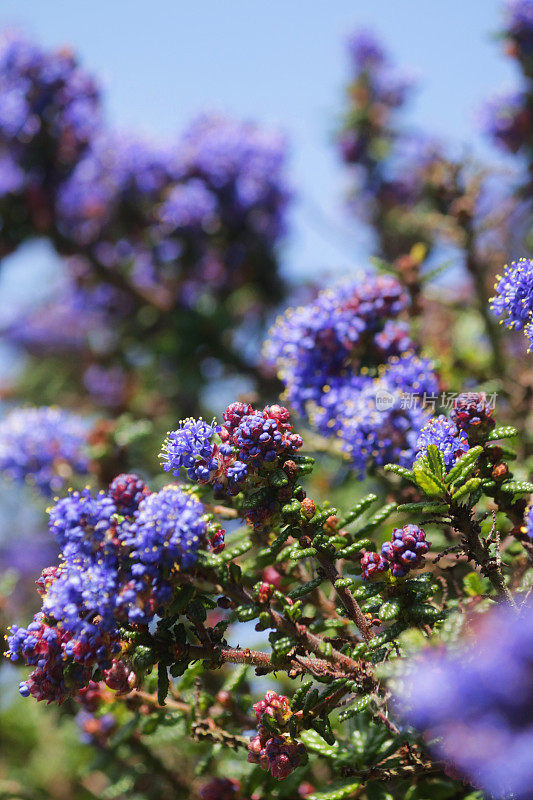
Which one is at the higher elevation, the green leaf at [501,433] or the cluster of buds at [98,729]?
the cluster of buds at [98,729]

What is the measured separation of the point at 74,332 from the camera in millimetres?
8188

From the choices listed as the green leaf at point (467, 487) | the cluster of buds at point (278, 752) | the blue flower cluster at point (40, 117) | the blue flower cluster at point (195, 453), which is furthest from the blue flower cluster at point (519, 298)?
the blue flower cluster at point (40, 117)

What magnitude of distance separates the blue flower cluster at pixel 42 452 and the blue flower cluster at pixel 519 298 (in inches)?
118

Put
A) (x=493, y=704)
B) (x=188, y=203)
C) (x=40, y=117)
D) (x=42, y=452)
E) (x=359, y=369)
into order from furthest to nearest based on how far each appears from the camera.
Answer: (x=188, y=203), (x=40, y=117), (x=42, y=452), (x=359, y=369), (x=493, y=704)

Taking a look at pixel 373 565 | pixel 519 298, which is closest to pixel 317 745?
pixel 373 565

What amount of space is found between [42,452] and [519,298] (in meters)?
3.25

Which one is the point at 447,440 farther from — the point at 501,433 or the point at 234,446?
the point at 234,446

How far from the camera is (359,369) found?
369cm

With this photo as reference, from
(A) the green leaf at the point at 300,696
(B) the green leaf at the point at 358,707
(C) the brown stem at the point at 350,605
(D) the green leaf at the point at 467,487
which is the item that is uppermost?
(D) the green leaf at the point at 467,487

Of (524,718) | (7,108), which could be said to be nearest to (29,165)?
(7,108)

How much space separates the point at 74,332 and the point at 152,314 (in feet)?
5.86

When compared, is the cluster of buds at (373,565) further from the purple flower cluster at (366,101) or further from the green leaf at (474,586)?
the purple flower cluster at (366,101)

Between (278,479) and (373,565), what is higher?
(278,479)

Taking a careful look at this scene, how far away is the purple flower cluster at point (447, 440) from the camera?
2514 mm
